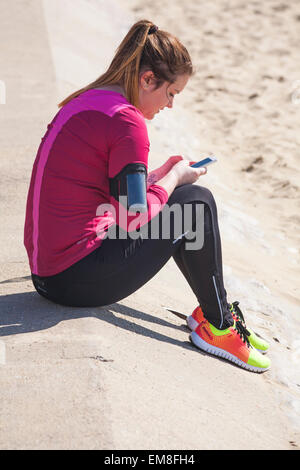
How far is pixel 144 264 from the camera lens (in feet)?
7.90

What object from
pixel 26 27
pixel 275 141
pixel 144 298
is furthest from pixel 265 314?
pixel 26 27

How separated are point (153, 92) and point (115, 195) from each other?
1.30 ft

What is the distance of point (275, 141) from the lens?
5.89 m

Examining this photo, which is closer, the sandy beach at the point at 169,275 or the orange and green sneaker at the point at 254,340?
the sandy beach at the point at 169,275

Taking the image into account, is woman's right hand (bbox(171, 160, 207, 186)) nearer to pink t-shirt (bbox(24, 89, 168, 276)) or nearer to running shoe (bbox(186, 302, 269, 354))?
pink t-shirt (bbox(24, 89, 168, 276))

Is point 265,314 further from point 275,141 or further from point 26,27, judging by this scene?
A: point 26,27

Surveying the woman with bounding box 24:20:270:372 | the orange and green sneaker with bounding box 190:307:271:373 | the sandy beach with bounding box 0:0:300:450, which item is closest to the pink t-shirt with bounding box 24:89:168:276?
the woman with bounding box 24:20:270:372

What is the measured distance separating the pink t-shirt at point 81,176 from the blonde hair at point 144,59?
0.22ft

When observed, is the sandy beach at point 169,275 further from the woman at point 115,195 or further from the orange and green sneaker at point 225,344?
the woman at point 115,195

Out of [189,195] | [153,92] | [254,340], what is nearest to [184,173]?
[189,195]

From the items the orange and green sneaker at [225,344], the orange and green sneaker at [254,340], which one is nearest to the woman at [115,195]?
the orange and green sneaker at [225,344]

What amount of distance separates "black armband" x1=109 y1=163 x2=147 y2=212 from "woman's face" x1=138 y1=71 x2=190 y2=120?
0.98 feet

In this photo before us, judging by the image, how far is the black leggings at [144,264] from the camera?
2.37 metres

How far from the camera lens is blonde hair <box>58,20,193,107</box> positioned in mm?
2277
